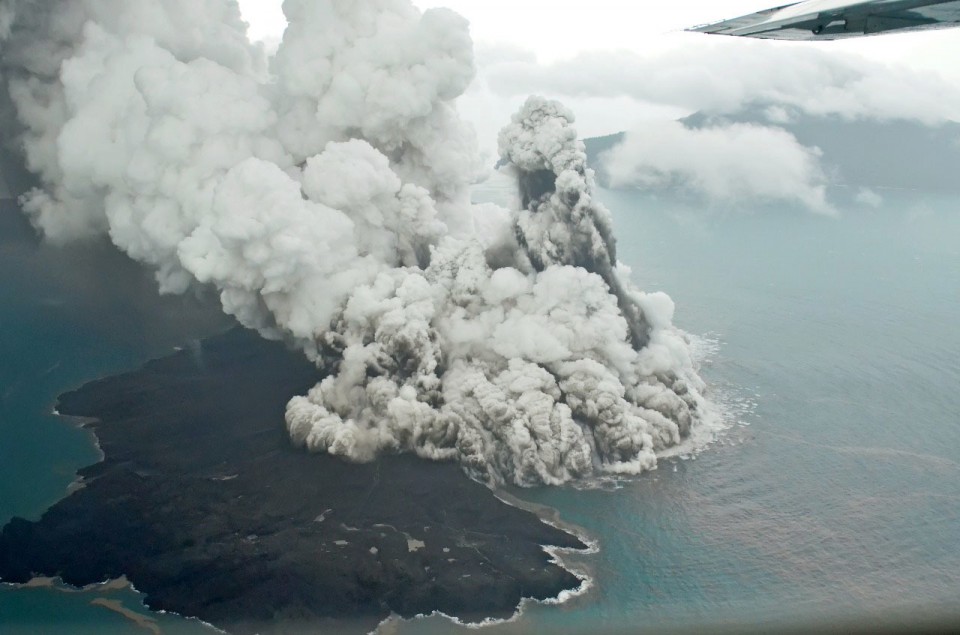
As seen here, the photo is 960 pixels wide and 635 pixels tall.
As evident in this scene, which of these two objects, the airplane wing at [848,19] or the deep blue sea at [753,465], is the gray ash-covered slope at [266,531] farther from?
the airplane wing at [848,19]

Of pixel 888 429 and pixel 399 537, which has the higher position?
pixel 399 537

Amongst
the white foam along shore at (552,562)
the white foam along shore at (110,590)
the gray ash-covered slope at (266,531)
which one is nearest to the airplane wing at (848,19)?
the white foam along shore at (552,562)

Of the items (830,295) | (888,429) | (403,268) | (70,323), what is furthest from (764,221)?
(70,323)

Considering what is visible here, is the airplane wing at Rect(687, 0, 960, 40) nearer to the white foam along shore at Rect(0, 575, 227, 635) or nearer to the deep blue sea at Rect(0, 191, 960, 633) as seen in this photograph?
the deep blue sea at Rect(0, 191, 960, 633)

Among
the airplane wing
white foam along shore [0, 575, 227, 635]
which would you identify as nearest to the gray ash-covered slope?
white foam along shore [0, 575, 227, 635]

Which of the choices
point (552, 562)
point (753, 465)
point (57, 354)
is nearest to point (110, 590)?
point (552, 562)

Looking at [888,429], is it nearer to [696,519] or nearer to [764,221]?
[696,519]
